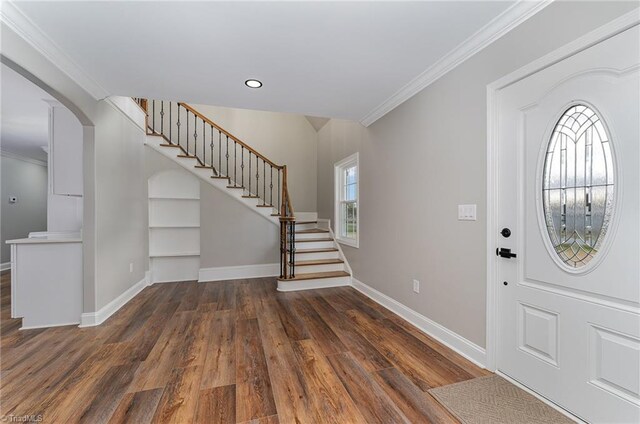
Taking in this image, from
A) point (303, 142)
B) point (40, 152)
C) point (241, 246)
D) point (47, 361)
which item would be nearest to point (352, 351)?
point (47, 361)

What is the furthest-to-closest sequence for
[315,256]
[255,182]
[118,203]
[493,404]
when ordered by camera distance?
1. [255,182]
2. [315,256]
3. [118,203]
4. [493,404]

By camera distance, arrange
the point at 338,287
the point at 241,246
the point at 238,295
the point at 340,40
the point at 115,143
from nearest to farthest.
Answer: the point at 340,40 → the point at 115,143 → the point at 238,295 → the point at 338,287 → the point at 241,246

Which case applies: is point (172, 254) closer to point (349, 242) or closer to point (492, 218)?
point (349, 242)

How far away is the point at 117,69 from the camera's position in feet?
7.72

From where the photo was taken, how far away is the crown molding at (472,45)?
5.24 ft

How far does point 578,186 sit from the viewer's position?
1.44 metres

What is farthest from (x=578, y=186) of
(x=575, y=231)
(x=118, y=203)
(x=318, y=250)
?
(x=118, y=203)

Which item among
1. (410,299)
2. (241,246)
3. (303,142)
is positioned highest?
(303,142)

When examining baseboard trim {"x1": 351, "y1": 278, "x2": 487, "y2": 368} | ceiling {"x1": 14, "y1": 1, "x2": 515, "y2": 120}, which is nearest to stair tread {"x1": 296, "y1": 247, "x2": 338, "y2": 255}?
baseboard trim {"x1": 351, "y1": 278, "x2": 487, "y2": 368}

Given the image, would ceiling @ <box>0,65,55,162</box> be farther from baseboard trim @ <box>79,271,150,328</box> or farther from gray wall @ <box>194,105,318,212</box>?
gray wall @ <box>194,105,318,212</box>

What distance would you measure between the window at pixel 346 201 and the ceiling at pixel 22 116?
13.1 feet

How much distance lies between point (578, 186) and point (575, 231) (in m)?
0.25

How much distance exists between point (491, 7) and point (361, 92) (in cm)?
134

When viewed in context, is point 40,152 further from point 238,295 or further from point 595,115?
point 595,115
